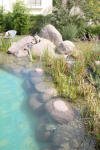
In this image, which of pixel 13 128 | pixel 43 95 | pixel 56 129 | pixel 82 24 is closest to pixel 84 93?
pixel 43 95

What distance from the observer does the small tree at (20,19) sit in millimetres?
11508

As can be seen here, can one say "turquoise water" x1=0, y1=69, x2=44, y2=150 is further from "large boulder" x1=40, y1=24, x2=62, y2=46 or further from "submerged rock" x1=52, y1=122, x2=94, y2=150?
"large boulder" x1=40, y1=24, x2=62, y2=46

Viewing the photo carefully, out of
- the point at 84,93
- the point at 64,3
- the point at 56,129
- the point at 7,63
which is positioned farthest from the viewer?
the point at 64,3

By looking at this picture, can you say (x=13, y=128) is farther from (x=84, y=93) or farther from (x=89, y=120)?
(x=84, y=93)

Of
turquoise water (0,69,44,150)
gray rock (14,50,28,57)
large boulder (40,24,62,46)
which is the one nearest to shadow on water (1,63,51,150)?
turquoise water (0,69,44,150)

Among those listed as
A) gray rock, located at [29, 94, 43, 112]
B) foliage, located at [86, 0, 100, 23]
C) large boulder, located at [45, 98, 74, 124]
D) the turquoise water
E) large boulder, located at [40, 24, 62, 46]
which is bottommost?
the turquoise water

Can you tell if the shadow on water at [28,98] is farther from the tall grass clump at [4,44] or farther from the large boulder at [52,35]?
the large boulder at [52,35]

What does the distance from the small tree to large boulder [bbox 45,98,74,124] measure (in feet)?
28.5

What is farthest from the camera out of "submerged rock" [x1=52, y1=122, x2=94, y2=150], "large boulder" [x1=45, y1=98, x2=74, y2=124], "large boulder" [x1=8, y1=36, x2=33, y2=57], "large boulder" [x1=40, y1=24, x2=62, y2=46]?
"large boulder" [x1=40, y1=24, x2=62, y2=46]

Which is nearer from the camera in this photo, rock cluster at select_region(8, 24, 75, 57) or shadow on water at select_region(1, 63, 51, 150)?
shadow on water at select_region(1, 63, 51, 150)

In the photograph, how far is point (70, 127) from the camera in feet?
10.6

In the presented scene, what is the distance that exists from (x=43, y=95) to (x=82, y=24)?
25.7 ft

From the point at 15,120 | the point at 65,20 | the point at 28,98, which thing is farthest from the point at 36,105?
the point at 65,20

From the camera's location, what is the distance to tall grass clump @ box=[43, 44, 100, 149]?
128 inches
